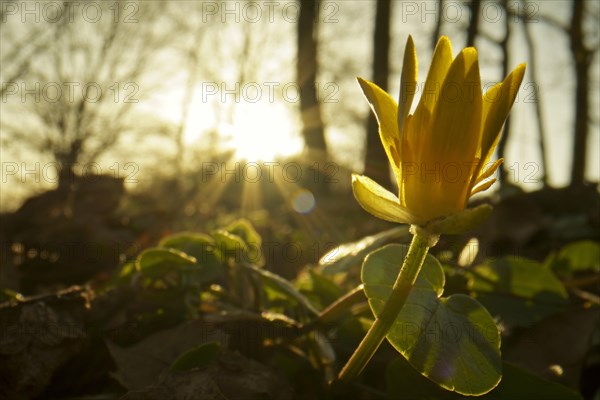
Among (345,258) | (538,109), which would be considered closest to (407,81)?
(345,258)

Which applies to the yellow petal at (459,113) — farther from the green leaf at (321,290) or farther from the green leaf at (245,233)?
the green leaf at (245,233)

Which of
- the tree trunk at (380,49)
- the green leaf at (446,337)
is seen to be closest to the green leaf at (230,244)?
the green leaf at (446,337)

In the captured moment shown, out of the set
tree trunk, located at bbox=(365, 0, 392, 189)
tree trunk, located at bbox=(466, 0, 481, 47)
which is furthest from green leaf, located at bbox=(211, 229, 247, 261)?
tree trunk, located at bbox=(466, 0, 481, 47)

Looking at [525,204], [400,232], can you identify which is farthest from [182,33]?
[400,232]

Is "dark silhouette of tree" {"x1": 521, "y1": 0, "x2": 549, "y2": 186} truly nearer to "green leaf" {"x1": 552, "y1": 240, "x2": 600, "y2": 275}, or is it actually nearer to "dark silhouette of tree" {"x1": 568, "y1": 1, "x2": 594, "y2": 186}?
"dark silhouette of tree" {"x1": 568, "y1": 1, "x2": 594, "y2": 186}

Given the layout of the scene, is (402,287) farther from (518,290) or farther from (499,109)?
(518,290)
